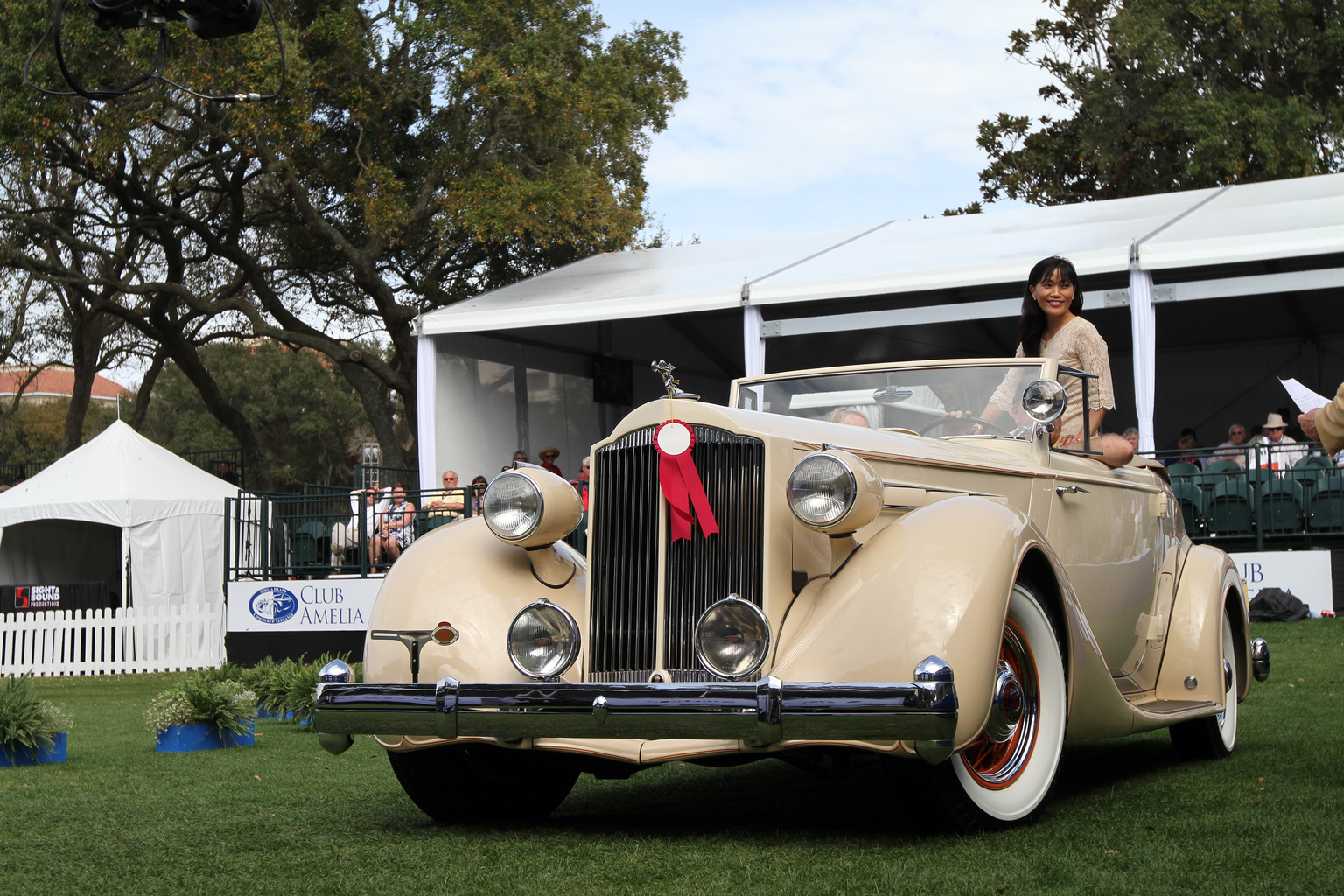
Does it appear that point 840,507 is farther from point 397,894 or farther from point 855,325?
point 855,325

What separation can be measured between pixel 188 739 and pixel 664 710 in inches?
198

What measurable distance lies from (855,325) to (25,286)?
65.6ft

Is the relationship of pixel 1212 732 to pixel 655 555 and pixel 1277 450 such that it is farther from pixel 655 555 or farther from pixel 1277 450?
pixel 1277 450

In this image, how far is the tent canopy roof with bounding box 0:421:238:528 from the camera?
18.5 m

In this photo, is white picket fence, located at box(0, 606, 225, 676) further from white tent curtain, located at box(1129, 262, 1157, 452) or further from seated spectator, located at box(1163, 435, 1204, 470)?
seated spectator, located at box(1163, 435, 1204, 470)

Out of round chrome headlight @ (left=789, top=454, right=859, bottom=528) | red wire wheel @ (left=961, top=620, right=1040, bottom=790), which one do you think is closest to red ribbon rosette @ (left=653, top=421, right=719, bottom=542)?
round chrome headlight @ (left=789, top=454, right=859, bottom=528)

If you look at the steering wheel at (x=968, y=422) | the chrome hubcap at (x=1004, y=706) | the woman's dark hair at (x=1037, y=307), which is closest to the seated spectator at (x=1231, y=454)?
the woman's dark hair at (x=1037, y=307)

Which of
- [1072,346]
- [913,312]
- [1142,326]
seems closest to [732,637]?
[1072,346]

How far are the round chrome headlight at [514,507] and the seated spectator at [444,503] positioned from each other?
9.08 m

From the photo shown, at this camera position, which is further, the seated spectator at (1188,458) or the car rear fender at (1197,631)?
the seated spectator at (1188,458)

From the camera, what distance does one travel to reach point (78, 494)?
18.6 metres

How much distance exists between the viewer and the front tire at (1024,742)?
3.78 m

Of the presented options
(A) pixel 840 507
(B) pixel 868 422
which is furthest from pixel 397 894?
(B) pixel 868 422

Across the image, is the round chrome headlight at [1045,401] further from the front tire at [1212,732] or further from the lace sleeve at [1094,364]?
the front tire at [1212,732]
